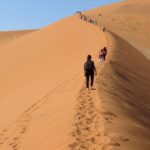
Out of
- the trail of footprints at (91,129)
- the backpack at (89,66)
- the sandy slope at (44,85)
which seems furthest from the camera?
the backpack at (89,66)

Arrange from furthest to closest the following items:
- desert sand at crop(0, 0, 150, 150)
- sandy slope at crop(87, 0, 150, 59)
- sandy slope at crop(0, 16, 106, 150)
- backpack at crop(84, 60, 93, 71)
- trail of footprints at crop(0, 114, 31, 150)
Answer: sandy slope at crop(87, 0, 150, 59) < backpack at crop(84, 60, 93, 71) < sandy slope at crop(0, 16, 106, 150) < trail of footprints at crop(0, 114, 31, 150) < desert sand at crop(0, 0, 150, 150)

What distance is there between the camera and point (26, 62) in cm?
3366

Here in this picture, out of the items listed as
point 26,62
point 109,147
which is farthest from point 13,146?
point 26,62

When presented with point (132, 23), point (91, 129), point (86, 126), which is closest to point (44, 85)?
point (86, 126)

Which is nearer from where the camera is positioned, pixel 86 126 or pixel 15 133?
pixel 86 126

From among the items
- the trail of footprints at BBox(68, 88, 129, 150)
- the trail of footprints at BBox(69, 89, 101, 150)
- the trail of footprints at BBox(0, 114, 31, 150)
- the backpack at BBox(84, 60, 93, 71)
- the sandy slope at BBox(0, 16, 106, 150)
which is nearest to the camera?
the trail of footprints at BBox(68, 88, 129, 150)

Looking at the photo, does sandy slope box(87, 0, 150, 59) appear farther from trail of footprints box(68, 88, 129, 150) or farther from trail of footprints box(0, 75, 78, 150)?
trail of footprints box(68, 88, 129, 150)

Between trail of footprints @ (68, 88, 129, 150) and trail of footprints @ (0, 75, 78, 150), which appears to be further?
trail of footprints @ (0, 75, 78, 150)

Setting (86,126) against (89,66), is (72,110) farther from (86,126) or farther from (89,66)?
(89,66)

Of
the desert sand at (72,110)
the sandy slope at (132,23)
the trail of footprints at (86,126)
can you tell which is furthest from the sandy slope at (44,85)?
the sandy slope at (132,23)

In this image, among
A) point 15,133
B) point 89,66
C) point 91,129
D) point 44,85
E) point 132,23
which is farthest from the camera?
point 132,23

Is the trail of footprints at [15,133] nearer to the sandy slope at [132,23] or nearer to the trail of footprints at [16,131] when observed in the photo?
the trail of footprints at [16,131]

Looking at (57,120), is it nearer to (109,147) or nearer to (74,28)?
(109,147)

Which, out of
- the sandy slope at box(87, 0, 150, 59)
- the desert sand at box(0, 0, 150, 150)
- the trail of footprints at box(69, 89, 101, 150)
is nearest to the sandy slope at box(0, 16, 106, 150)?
the desert sand at box(0, 0, 150, 150)
